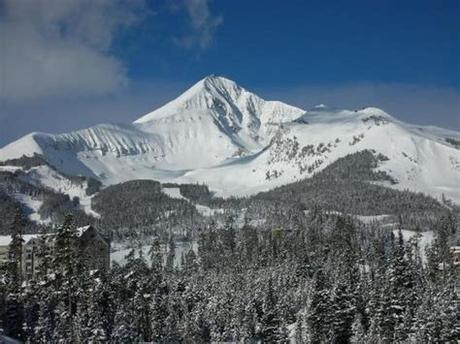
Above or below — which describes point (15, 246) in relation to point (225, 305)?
above

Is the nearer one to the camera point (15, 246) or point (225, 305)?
point (15, 246)

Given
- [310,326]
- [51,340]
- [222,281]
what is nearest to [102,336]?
[51,340]

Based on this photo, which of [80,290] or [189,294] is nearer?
[80,290]

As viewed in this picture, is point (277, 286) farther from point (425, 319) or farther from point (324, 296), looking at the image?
point (425, 319)

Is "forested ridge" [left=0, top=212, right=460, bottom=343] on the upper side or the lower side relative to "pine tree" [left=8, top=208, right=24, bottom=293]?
lower

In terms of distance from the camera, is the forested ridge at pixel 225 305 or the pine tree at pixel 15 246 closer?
the forested ridge at pixel 225 305

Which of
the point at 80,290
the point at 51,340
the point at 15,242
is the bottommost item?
the point at 51,340

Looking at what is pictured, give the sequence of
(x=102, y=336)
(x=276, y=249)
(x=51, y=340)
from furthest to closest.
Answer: (x=276, y=249), (x=51, y=340), (x=102, y=336)

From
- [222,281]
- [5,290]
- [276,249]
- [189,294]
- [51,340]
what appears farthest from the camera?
[276,249]

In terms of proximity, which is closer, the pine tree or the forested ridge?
the forested ridge

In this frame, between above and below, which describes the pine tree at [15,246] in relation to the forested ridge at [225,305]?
above

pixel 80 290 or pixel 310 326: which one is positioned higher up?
pixel 80 290

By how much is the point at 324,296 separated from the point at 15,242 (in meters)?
49.0

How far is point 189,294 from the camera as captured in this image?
146 meters
